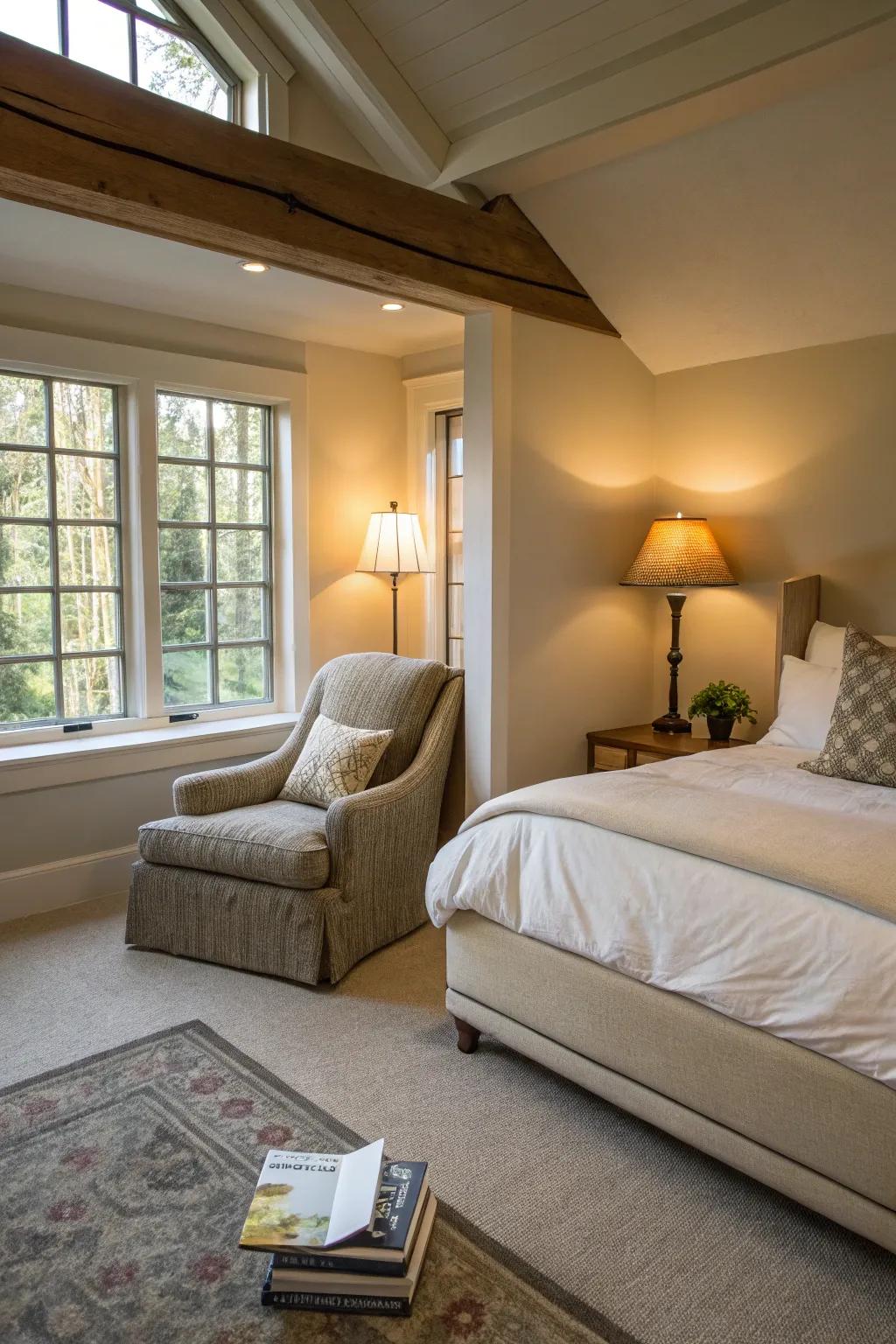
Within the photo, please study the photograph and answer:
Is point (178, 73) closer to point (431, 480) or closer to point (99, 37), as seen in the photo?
point (99, 37)

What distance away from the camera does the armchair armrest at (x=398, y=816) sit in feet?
10.2

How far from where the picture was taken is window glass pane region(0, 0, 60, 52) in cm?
272

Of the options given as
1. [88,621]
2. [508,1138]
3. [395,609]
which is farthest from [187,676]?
[508,1138]

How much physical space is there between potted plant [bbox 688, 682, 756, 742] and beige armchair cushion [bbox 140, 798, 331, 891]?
147 cm

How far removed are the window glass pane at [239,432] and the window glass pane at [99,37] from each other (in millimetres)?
1573

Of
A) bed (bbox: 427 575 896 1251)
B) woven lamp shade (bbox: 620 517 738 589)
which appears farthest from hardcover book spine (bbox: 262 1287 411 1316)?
woven lamp shade (bbox: 620 517 738 589)

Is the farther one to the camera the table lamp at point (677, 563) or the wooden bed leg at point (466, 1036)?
the table lamp at point (677, 563)

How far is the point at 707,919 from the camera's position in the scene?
204cm

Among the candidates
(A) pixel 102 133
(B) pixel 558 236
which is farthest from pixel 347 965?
(B) pixel 558 236

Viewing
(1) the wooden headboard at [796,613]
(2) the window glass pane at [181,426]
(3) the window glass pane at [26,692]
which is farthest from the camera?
(2) the window glass pane at [181,426]

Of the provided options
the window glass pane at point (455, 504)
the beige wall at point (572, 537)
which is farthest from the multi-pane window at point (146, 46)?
the window glass pane at point (455, 504)

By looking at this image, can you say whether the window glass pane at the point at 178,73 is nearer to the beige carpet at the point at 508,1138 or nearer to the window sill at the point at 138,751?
the window sill at the point at 138,751

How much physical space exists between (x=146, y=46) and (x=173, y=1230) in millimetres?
3157

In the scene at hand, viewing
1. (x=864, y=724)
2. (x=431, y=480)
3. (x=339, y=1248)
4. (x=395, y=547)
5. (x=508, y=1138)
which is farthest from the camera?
(x=431, y=480)
